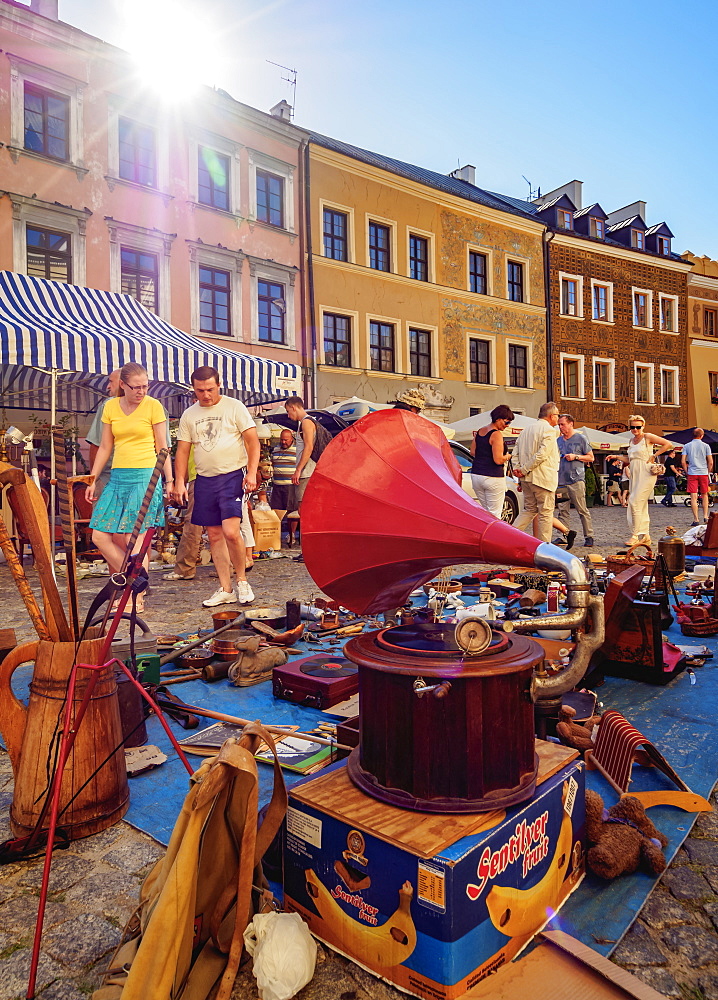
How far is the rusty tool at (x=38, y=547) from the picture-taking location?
196 cm

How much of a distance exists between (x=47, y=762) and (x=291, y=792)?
2.68 feet

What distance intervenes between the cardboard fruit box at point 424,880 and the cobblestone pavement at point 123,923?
99 millimetres

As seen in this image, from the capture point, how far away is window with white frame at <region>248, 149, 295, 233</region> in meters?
15.4

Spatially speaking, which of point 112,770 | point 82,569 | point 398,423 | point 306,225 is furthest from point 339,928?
point 306,225

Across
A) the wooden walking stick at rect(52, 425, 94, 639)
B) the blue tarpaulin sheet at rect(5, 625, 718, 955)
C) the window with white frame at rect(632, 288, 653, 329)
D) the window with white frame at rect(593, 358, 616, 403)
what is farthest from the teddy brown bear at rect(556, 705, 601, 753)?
the window with white frame at rect(632, 288, 653, 329)

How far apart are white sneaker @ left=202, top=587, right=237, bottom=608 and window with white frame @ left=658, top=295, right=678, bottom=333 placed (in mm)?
24201

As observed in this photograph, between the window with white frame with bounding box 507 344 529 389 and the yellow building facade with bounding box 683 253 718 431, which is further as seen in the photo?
the yellow building facade with bounding box 683 253 718 431

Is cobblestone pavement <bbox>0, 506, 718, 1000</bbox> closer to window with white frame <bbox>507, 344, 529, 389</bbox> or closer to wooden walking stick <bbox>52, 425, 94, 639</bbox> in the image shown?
wooden walking stick <bbox>52, 425, 94, 639</bbox>

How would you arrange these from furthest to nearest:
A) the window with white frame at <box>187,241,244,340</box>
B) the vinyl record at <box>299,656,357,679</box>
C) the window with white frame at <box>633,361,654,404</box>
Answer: the window with white frame at <box>633,361,654,404</box>, the window with white frame at <box>187,241,244,340</box>, the vinyl record at <box>299,656,357,679</box>

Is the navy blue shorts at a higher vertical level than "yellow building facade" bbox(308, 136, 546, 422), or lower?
lower

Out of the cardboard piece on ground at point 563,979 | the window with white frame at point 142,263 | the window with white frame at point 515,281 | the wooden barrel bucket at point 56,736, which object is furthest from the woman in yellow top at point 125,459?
the window with white frame at point 515,281

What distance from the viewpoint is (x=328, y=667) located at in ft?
11.2

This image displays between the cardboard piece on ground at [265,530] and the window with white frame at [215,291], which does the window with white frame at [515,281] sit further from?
the cardboard piece on ground at [265,530]

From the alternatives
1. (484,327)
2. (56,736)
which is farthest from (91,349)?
(484,327)
